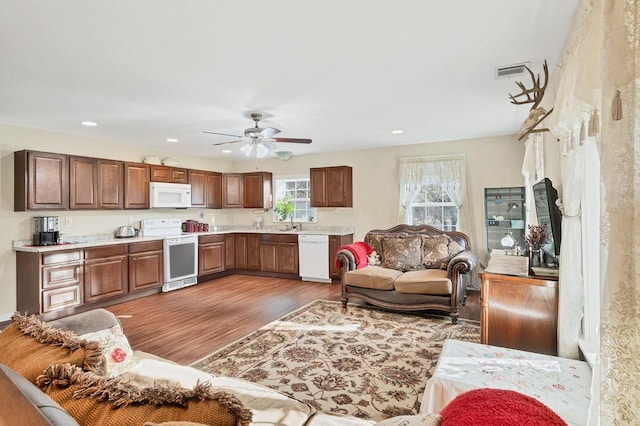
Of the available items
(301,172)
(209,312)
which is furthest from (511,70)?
(301,172)

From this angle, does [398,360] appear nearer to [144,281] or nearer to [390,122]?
[390,122]

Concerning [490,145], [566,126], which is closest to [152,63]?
[566,126]

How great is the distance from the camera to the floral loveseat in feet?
13.0

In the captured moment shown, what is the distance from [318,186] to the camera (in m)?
6.67

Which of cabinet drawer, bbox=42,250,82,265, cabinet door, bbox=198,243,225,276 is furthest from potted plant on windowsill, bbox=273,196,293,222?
cabinet drawer, bbox=42,250,82,265

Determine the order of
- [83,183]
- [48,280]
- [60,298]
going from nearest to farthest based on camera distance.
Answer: [48,280]
[60,298]
[83,183]

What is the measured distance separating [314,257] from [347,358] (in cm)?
332

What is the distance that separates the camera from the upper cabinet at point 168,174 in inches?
229

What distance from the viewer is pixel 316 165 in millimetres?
6930

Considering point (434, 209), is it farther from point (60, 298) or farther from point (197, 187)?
point (60, 298)

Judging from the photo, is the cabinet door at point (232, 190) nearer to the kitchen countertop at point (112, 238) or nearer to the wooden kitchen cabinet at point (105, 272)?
the kitchen countertop at point (112, 238)

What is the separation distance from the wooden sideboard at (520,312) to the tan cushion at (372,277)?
1670 millimetres

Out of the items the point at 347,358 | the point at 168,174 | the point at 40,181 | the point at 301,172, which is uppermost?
the point at 301,172

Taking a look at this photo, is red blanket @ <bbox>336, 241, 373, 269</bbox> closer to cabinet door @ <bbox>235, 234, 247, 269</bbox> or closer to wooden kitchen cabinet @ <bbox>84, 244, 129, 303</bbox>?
cabinet door @ <bbox>235, 234, 247, 269</bbox>
